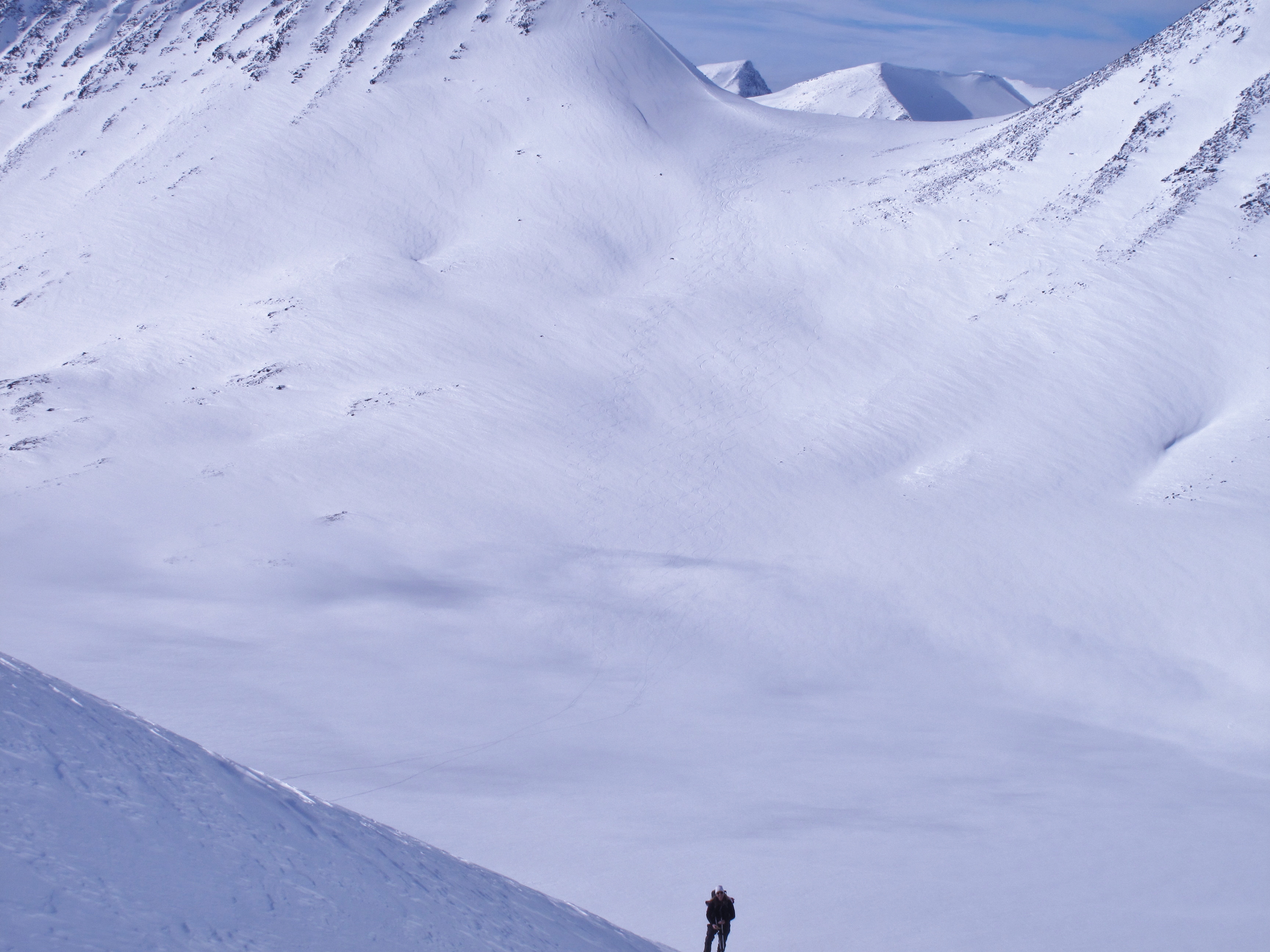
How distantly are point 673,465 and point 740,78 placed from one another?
398 feet

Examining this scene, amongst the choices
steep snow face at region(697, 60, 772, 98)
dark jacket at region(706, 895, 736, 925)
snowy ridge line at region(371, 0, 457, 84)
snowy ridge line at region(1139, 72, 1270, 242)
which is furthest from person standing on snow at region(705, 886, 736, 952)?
steep snow face at region(697, 60, 772, 98)

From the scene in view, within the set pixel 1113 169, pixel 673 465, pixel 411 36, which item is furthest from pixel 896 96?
pixel 673 465

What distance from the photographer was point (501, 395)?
105ft

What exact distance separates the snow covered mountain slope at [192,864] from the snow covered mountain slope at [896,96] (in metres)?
103

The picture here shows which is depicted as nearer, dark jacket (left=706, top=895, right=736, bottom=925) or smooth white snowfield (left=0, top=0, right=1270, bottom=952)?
dark jacket (left=706, top=895, right=736, bottom=925)

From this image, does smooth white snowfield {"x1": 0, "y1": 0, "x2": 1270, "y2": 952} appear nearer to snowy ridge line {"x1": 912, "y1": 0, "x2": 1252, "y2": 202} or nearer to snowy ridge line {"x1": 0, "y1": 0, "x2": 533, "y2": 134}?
snowy ridge line {"x1": 912, "y1": 0, "x2": 1252, "y2": 202}

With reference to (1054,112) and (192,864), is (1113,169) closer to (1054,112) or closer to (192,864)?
(1054,112)

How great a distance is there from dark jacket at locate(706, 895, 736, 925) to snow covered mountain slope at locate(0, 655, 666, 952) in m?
0.83

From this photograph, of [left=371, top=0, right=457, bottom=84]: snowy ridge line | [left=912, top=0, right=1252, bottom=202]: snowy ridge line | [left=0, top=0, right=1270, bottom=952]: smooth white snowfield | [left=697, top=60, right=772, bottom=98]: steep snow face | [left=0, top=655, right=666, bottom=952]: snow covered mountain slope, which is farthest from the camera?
[left=697, top=60, right=772, bottom=98]: steep snow face

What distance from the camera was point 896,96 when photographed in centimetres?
11425

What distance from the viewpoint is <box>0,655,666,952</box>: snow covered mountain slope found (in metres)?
5.54

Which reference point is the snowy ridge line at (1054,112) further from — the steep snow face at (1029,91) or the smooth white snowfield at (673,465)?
the steep snow face at (1029,91)

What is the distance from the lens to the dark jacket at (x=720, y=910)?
30.0 feet

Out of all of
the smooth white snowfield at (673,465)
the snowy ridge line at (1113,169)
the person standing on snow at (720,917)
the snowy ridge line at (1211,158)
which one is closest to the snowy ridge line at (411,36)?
the smooth white snowfield at (673,465)
